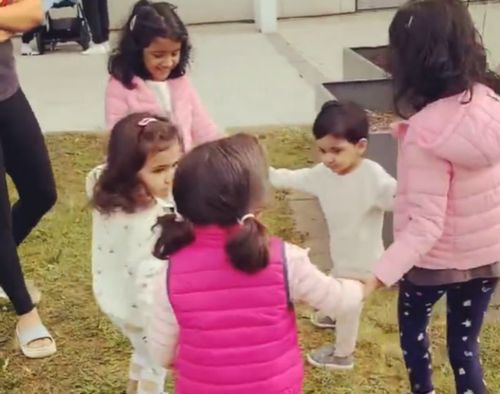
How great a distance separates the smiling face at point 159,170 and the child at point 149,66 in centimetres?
51

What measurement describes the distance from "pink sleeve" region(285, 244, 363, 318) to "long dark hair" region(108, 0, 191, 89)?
3.96 ft

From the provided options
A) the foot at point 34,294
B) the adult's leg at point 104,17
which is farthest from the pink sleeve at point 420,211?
the adult's leg at point 104,17

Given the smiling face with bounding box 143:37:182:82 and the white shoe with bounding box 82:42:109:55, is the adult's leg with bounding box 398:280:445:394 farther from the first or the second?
the white shoe with bounding box 82:42:109:55

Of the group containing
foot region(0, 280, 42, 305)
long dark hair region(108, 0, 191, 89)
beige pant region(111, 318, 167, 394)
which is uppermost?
long dark hair region(108, 0, 191, 89)

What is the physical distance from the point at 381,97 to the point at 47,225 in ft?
5.55

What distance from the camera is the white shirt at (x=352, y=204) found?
2.79 metres

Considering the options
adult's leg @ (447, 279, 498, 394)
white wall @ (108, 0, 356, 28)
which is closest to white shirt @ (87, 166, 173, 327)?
adult's leg @ (447, 279, 498, 394)

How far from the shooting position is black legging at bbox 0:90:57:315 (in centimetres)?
307

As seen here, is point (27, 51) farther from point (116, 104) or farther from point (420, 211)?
point (420, 211)

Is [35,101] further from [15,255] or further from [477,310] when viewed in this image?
[477,310]

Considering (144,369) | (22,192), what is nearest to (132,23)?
(22,192)

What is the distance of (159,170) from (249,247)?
66cm

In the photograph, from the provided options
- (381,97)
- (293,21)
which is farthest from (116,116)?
(293,21)

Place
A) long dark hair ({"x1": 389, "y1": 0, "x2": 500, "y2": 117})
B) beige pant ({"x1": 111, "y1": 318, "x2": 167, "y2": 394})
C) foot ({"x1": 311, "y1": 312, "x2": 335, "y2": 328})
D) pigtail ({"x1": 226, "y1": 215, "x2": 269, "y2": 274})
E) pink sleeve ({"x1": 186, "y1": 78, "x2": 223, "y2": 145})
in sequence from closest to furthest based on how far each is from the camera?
pigtail ({"x1": 226, "y1": 215, "x2": 269, "y2": 274}), long dark hair ({"x1": 389, "y1": 0, "x2": 500, "y2": 117}), beige pant ({"x1": 111, "y1": 318, "x2": 167, "y2": 394}), pink sleeve ({"x1": 186, "y1": 78, "x2": 223, "y2": 145}), foot ({"x1": 311, "y1": 312, "x2": 335, "y2": 328})
